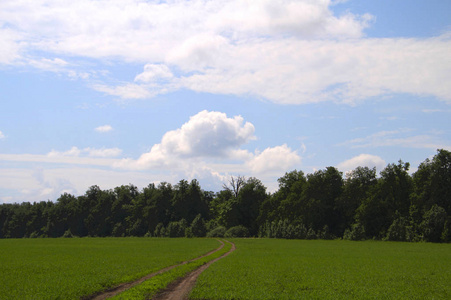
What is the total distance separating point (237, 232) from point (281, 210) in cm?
1657

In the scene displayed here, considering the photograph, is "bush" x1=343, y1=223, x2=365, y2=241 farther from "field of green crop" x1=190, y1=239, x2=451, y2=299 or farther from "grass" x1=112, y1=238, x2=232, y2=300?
"grass" x1=112, y1=238, x2=232, y2=300

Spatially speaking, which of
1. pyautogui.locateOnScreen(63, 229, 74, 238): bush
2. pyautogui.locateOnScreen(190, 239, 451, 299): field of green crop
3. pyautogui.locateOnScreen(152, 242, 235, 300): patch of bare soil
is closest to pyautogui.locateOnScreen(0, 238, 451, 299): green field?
pyautogui.locateOnScreen(190, 239, 451, 299): field of green crop

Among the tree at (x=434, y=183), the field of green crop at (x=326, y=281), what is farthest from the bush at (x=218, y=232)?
the field of green crop at (x=326, y=281)

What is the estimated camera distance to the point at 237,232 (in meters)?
123

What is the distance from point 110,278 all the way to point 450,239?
7413cm

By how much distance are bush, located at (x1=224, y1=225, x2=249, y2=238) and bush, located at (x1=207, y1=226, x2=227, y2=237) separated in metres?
1.68

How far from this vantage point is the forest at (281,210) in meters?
85.6

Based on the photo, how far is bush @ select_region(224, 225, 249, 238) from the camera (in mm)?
122500

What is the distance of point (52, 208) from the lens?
598 ft

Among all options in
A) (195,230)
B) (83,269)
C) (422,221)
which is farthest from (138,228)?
(83,269)

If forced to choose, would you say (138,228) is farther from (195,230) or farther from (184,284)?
(184,284)

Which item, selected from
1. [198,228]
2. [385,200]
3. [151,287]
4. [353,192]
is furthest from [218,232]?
[151,287]

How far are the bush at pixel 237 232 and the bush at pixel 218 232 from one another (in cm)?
168

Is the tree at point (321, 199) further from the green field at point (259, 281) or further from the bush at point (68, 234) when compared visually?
the bush at point (68, 234)
